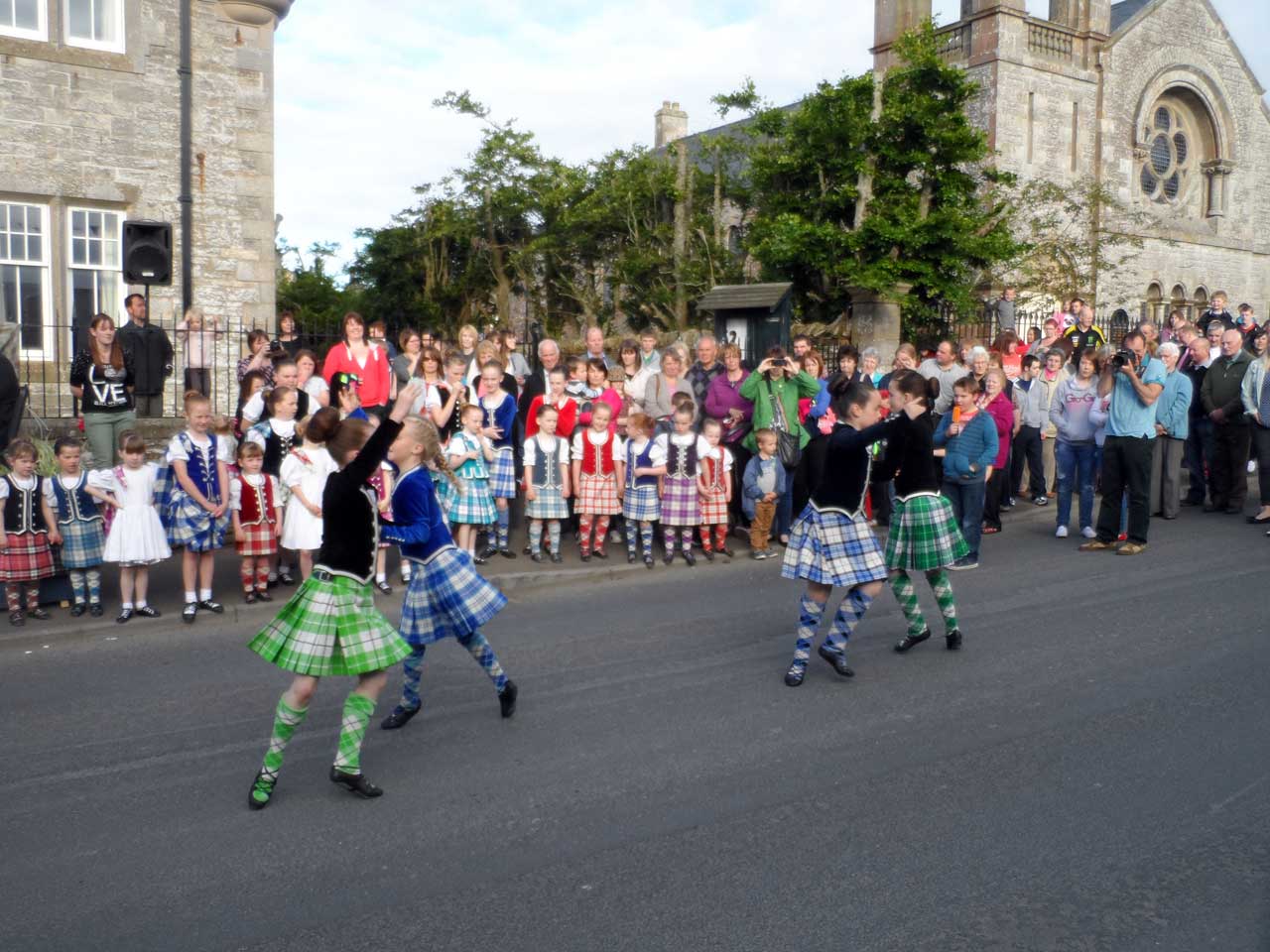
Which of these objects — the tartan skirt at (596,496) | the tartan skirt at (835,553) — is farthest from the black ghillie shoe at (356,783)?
the tartan skirt at (596,496)

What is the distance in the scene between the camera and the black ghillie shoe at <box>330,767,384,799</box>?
5258 millimetres

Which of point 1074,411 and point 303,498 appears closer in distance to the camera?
point 303,498

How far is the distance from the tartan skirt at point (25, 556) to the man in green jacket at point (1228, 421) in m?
12.1

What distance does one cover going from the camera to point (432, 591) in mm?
6168

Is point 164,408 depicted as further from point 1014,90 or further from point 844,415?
point 1014,90

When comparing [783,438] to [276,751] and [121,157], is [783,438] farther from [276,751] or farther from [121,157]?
[121,157]

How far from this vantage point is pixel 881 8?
30516mm

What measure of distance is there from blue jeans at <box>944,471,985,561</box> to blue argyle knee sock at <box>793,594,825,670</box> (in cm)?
413

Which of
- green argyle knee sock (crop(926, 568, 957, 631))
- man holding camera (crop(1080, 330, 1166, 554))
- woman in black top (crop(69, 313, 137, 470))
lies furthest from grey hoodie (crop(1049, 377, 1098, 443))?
woman in black top (crop(69, 313, 137, 470))

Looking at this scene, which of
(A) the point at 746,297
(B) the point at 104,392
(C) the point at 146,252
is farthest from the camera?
(A) the point at 746,297

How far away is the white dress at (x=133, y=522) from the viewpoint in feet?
28.9

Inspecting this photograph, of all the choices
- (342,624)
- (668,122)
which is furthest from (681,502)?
(668,122)

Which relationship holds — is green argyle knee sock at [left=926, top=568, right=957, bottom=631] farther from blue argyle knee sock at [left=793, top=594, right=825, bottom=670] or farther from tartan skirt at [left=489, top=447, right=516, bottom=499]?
tartan skirt at [left=489, top=447, right=516, bottom=499]

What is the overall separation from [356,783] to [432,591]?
1.21 meters
